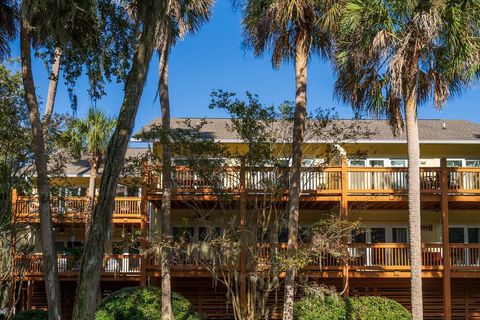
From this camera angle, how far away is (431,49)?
19.2 metres

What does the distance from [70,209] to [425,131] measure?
53.9 ft

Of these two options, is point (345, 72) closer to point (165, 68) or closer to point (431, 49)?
point (431, 49)

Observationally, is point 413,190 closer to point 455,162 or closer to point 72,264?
point 455,162

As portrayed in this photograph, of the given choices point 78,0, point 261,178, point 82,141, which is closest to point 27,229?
point 82,141

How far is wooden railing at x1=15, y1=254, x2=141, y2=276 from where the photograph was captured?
26062 millimetres

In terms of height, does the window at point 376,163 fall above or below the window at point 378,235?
above

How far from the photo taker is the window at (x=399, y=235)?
92.8ft

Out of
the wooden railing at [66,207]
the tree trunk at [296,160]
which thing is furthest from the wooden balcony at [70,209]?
the tree trunk at [296,160]

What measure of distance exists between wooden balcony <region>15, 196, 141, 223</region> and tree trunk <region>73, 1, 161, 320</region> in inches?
563

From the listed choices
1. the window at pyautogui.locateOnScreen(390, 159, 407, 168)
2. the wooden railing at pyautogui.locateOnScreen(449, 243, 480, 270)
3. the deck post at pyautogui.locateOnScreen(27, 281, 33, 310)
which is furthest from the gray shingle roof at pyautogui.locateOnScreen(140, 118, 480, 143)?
the deck post at pyautogui.locateOnScreen(27, 281, 33, 310)

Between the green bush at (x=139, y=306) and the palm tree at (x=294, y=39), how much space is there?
436 cm

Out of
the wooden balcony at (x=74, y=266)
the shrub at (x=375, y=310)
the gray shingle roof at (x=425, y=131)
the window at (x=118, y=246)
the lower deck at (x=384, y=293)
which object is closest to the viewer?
the shrub at (x=375, y=310)

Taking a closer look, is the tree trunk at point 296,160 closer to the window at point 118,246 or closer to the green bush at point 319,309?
the green bush at point 319,309

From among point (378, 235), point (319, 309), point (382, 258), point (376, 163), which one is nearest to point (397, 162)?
point (376, 163)
